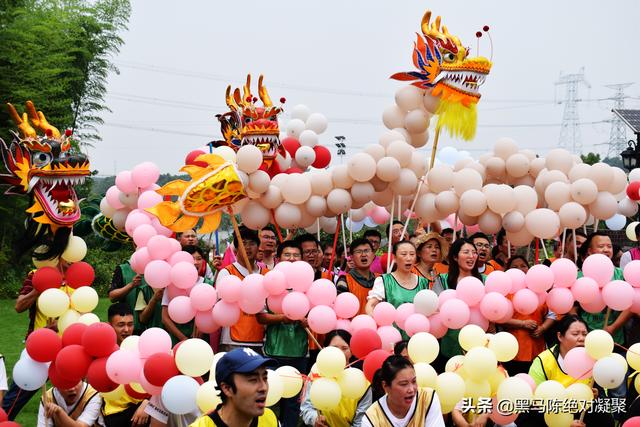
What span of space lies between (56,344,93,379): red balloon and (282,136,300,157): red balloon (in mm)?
3822

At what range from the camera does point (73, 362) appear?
4.48m

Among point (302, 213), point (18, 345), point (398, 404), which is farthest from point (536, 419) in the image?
point (18, 345)

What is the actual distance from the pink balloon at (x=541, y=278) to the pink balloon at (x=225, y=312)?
79.7 inches

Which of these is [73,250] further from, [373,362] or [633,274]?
[633,274]

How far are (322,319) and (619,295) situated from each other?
192cm

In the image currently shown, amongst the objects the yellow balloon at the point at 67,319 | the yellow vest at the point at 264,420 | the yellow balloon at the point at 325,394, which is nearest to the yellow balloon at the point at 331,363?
the yellow balloon at the point at 325,394

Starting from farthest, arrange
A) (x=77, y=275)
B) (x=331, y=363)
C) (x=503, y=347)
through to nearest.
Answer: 1. (x=77, y=275)
2. (x=503, y=347)
3. (x=331, y=363)

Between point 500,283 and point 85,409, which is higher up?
point 500,283

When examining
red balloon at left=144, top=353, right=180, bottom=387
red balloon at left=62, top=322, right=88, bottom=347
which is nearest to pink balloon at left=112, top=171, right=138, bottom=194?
red balloon at left=62, top=322, right=88, bottom=347

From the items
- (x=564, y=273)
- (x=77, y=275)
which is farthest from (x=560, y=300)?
(x=77, y=275)

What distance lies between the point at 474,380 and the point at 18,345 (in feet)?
23.4

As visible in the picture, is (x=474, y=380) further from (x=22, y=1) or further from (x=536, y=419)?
(x=22, y=1)

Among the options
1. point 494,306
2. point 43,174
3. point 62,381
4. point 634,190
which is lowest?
point 62,381

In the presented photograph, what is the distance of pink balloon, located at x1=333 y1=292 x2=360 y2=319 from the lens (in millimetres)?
5352
